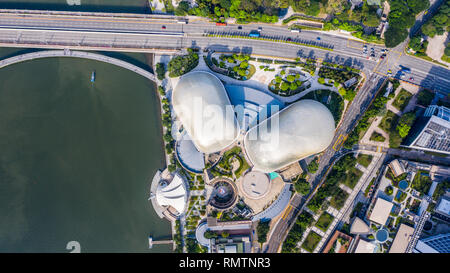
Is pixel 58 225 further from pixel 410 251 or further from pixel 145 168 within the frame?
pixel 410 251

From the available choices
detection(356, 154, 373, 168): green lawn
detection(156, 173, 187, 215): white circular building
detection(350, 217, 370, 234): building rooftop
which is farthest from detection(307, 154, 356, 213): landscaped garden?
detection(156, 173, 187, 215): white circular building

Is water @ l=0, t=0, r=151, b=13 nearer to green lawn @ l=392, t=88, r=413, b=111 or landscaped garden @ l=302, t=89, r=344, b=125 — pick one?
landscaped garden @ l=302, t=89, r=344, b=125

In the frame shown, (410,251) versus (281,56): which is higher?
(281,56)

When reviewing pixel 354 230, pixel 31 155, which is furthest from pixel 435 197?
pixel 31 155

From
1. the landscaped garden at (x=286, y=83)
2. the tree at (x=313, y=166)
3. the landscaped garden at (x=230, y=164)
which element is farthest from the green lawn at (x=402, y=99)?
the landscaped garden at (x=230, y=164)

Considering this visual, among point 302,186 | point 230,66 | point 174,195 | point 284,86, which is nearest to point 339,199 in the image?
point 302,186

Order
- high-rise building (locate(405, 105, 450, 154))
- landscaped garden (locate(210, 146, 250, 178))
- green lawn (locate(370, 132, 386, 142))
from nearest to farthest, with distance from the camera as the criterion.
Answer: high-rise building (locate(405, 105, 450, 154)) < green lawn (locate(370, 132, 386, 142)) < landscaped garden (locate(210, 146, 250, 178))

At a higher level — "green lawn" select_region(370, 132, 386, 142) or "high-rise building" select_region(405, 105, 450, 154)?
"high-rise building" select_region(405, 105, 450, 154)
